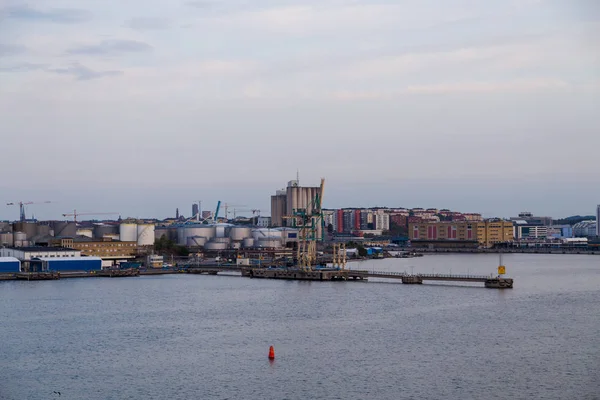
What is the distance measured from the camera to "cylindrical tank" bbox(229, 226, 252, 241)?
61.8m

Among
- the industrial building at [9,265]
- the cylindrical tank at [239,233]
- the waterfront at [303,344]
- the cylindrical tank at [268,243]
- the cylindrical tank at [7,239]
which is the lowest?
the waterfront at [303,344]

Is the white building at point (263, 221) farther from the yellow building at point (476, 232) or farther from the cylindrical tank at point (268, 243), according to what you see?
the cylindrical tank at point (268, 243)

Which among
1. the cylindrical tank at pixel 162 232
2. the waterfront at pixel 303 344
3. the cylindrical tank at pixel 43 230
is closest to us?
the waterfront at pixel 303 344

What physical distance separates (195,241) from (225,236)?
4028 mm

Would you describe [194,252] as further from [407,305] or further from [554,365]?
[554,365]

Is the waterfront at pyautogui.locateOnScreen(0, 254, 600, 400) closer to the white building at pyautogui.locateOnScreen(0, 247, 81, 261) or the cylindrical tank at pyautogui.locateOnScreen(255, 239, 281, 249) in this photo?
the white building at pyautogui.locateOnScreen(0, 247, 81, 261)

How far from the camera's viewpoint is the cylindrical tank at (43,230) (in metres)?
50.8

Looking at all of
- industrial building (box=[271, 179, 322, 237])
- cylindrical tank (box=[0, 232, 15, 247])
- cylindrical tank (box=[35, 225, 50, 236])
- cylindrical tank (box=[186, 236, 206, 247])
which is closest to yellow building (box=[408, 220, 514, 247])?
industrial building (box=[271, 179, 322, 237])

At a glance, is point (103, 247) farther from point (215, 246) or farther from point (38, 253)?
point (215, 246)

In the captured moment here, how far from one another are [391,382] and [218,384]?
2.66 meters

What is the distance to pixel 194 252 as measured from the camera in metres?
55.7

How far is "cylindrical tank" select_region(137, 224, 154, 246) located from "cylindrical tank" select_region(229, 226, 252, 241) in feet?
37.8

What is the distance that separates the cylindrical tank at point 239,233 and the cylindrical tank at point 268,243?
99.7 inches

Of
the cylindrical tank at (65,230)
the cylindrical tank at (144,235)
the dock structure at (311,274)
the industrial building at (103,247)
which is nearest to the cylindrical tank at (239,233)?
the cylindrical tank at (144,235)
